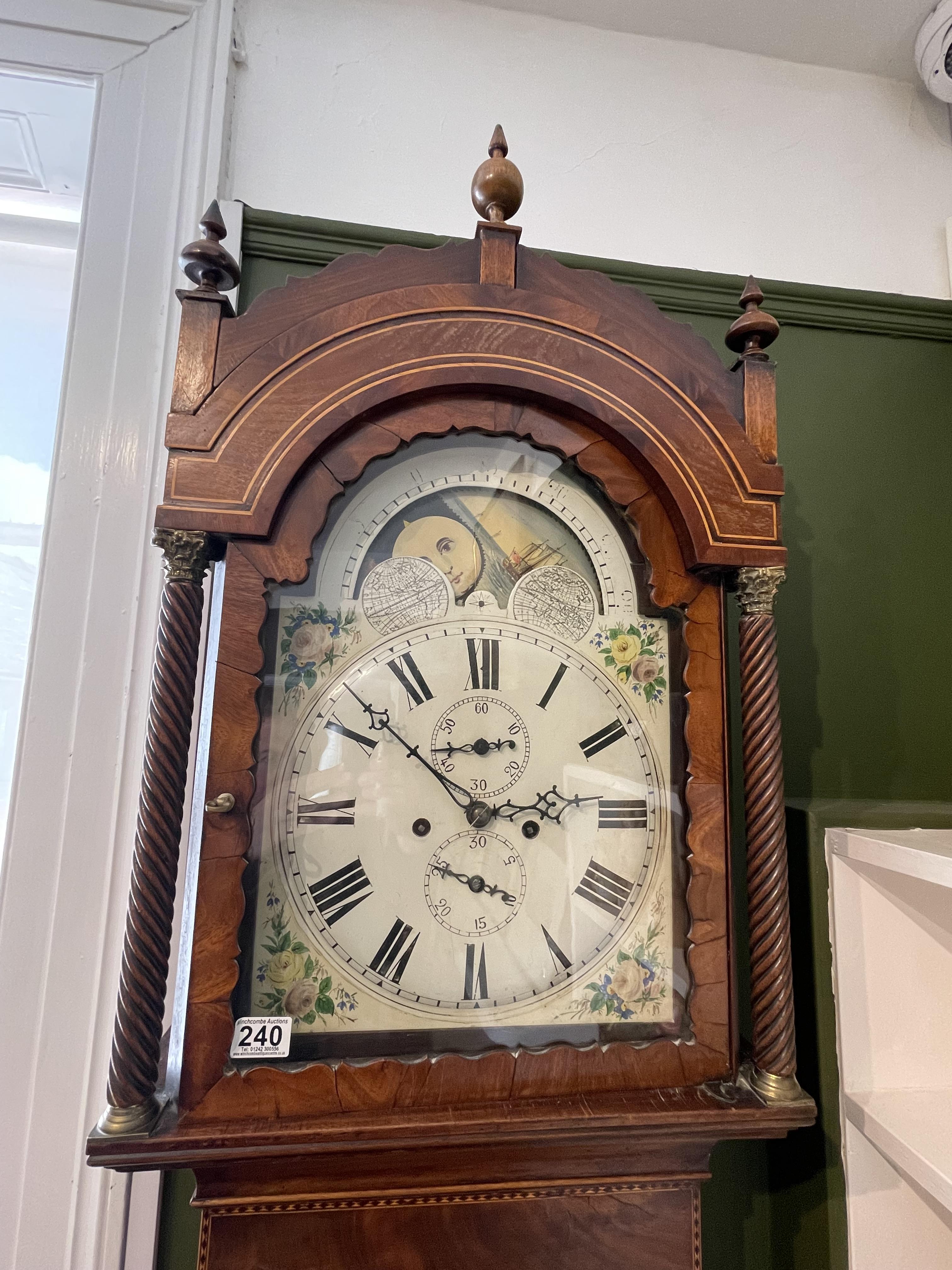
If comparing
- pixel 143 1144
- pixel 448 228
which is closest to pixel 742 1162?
pixel 143 1144

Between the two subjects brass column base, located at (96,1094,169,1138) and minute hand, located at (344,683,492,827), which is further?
minute hand, located at (344,683,492,827)

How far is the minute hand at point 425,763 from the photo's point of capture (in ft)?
2.03

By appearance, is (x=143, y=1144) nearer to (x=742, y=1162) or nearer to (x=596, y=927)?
(x=596, y=927)

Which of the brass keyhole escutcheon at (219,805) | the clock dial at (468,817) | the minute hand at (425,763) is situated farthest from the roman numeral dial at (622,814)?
the brass keyhole escutcheon at (219,805)

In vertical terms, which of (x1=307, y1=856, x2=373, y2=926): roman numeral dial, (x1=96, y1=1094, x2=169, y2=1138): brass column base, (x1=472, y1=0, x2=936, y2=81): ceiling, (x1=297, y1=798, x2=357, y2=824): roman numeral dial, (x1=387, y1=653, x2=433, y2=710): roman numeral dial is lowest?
(x1=96, y1=1094, x2=169, y2=1138): brass column base

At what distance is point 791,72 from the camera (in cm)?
108

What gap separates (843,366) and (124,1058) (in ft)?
3.75

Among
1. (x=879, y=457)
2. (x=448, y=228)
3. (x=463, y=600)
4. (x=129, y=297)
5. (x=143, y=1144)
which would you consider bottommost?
(x=143, y=1144)

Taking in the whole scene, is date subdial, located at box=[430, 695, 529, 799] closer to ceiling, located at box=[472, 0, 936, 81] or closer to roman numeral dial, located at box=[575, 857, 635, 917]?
roman numeral dial, located at box=[575, 857, 635, 917]

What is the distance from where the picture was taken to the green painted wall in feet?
2.70

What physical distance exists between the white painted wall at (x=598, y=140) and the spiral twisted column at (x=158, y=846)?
61cm

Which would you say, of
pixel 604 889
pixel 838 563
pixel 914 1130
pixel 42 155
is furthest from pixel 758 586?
pixel 42 155

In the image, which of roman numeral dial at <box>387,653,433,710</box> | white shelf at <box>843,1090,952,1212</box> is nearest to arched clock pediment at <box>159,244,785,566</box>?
roman numeral dial at <box>387,653,433,710</box>

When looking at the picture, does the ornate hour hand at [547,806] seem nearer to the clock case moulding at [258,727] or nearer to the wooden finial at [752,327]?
the clock case moulding at [258,727]
